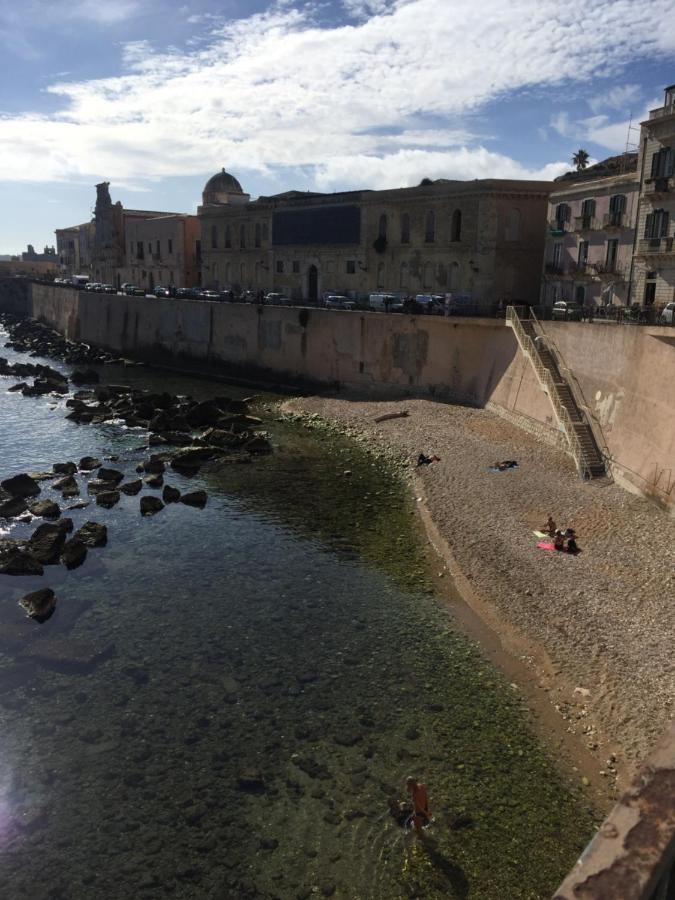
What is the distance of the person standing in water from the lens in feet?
Answer: 34.8

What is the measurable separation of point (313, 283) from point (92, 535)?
122 feet

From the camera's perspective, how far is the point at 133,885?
32.8 feet

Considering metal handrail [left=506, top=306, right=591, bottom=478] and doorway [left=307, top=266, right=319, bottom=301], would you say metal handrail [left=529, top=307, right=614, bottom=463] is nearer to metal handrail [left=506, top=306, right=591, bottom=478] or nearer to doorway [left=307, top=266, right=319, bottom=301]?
metal handrail [left=506, top=306, right=591, bottom=478]

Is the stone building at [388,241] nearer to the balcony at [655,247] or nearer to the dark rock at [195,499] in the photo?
the balcony at [655,247]

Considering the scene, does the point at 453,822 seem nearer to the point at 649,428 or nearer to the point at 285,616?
the point at 285,616

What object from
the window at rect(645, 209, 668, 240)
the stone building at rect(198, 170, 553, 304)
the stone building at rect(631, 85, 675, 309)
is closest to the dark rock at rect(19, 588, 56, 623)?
the stone building at rect(631, 85, 675, 309)

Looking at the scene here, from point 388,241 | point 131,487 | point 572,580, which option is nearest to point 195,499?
point 131,487

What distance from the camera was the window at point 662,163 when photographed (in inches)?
1128

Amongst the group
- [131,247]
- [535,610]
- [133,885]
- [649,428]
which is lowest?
[133,885]

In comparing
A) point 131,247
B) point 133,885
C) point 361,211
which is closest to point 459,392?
point 361,211

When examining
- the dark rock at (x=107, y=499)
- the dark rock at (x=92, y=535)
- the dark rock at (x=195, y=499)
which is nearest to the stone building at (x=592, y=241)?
the dark rock at (x=195, y=499)

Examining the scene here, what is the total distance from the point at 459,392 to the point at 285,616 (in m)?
22.6

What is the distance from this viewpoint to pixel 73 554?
20344 millimetres

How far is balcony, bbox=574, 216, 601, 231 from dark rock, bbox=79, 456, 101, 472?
83.5 ft
